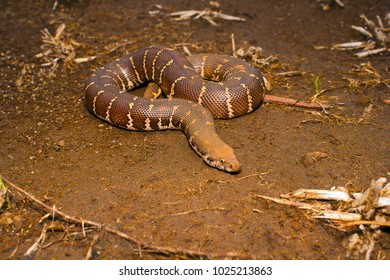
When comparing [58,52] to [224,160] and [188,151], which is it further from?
[224,160]

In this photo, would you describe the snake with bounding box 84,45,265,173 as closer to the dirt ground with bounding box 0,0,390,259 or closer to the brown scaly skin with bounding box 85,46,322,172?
the brown scaly skin with bounding box 85,46,322,172

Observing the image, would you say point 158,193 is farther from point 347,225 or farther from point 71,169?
point 347,225

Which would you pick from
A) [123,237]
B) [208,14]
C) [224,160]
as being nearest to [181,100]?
[224,160]

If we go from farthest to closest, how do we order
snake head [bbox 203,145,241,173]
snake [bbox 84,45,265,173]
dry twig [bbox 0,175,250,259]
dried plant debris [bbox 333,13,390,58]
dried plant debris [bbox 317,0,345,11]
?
dried plant debris [bbox 317,0,345,11], dried plant debris [bbox 333,13,390,58], snake [bbox 84,45,265,173], snake head [bbox 203,145,241,173], dry twig [bbox 0,175,250,259]

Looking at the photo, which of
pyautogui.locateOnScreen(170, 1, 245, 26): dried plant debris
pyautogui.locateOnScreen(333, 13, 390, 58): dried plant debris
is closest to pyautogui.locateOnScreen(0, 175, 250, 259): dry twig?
pyautogui.locateOnScreen(333, 13, 390, 58): dried plant debris

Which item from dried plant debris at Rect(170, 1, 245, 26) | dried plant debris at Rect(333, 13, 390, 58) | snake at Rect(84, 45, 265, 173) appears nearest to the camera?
snake at Rect(84, 45, 265, 173)

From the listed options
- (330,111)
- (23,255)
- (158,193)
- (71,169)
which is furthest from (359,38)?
(23,255)

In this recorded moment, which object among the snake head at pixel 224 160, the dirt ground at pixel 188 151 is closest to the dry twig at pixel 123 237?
the dirt ground at pixel 188 151
